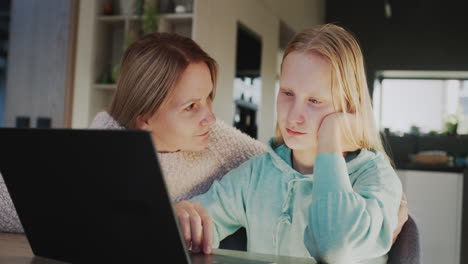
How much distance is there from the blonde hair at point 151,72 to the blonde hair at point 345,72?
1.08ft

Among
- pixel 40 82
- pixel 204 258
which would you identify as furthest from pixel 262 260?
pixel 40 82

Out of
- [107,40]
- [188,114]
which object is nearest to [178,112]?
[188,114]

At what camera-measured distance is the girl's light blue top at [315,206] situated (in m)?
0.84

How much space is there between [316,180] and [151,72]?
1.94ft

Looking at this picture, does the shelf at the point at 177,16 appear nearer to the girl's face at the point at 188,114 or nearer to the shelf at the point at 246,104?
the shelf at the point at 246,104

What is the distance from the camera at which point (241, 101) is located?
480 centimetres

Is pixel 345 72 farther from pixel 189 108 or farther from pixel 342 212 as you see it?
pixel 189 108

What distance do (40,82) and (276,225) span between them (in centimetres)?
315

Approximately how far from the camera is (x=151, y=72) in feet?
4.33

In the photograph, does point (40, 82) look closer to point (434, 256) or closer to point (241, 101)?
point (241, 101)

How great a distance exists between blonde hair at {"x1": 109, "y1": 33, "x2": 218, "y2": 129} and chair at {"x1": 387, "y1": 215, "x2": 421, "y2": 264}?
0.61 m

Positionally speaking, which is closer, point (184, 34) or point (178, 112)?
point (178, 112)

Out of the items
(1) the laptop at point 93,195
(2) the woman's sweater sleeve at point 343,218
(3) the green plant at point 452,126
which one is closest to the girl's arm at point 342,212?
(2) the woman's sweater sleeve at point 343,218

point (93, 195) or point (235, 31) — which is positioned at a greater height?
point (235, 31)
